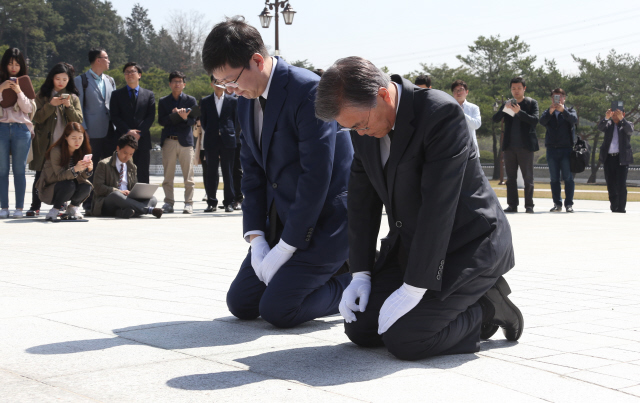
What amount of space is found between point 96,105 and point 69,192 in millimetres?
2039

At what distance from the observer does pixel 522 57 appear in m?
51.9

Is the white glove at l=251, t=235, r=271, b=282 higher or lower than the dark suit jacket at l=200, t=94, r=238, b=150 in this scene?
lower

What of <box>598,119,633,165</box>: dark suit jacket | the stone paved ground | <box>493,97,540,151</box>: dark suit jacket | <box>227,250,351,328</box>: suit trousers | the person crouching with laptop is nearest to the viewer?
the stone paved ground

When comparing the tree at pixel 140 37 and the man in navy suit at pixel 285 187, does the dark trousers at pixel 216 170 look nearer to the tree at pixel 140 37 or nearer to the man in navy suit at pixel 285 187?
the man in navy suit at pixel 285 187

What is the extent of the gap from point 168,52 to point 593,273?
9374cm

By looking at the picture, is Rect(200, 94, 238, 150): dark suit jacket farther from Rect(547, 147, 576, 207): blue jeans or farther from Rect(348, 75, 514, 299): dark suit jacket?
Rect(348, 75, 514, 299): dark suit jacket

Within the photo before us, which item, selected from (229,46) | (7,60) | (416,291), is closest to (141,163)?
(7,60)

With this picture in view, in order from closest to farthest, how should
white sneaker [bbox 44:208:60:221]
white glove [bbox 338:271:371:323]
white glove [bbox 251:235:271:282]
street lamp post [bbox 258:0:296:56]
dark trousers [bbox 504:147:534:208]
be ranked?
white glove [bbox 338:271:371:323] → white glove [bbox 251:235:271:282] → white sneaker [bbox 44:208:60:221] → dark trousers [bbox 504:147:534:208] → street lamp post [bbox 258:0:296:56]

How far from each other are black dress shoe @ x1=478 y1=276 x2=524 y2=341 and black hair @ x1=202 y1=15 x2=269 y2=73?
168 cm

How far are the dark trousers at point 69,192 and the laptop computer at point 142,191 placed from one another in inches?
39.4

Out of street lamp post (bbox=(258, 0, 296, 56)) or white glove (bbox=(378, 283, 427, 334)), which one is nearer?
white glove (bbox=(378, 283, 427, 334))

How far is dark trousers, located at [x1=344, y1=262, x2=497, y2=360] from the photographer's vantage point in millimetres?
3180

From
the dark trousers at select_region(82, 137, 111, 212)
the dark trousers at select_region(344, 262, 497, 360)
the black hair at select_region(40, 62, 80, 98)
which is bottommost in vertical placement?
the dark trousers at select_region(344, 262, 497, 360)

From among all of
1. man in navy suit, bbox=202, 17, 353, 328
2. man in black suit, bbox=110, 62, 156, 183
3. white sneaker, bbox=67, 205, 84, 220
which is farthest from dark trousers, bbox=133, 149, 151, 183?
man in navy suit, bbox=202, 17, 353, 328
